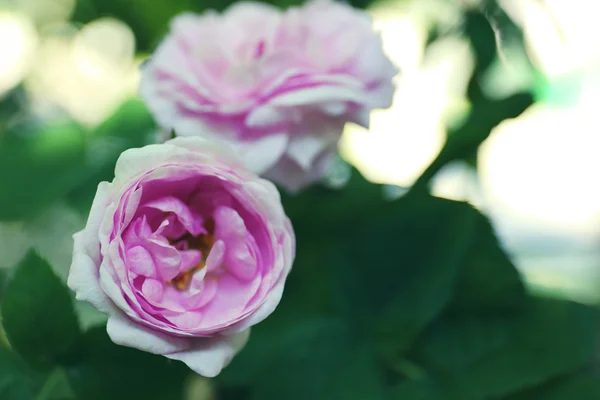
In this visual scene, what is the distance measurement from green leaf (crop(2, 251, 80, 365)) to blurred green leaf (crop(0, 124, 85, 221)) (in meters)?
0.12

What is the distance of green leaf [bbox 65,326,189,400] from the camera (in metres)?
0.20

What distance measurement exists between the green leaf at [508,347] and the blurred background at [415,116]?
0.03 m

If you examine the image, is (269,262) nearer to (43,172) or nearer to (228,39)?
(228,39)

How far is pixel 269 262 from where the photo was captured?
165 mm

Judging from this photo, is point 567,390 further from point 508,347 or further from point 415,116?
point 415,116

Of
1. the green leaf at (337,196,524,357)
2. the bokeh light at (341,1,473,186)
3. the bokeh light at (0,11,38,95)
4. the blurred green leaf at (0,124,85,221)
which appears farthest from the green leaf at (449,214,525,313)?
the bokeh light at (0,11,38,95)

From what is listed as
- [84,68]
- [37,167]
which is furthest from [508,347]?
[84,68]

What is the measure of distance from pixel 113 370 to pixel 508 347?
0.57 ft

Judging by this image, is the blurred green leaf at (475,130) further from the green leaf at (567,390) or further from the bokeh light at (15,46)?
the bokeh light at (15,46)

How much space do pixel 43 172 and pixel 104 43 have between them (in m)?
0.14

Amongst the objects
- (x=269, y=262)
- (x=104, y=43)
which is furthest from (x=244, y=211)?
(x=104, y=43)

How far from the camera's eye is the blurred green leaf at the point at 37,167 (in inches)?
12.1

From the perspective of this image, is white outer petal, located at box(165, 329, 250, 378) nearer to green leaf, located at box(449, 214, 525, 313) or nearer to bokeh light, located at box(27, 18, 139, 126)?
green leaf, located at box(449, 214, 525, 313)

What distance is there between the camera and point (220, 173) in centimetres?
16
